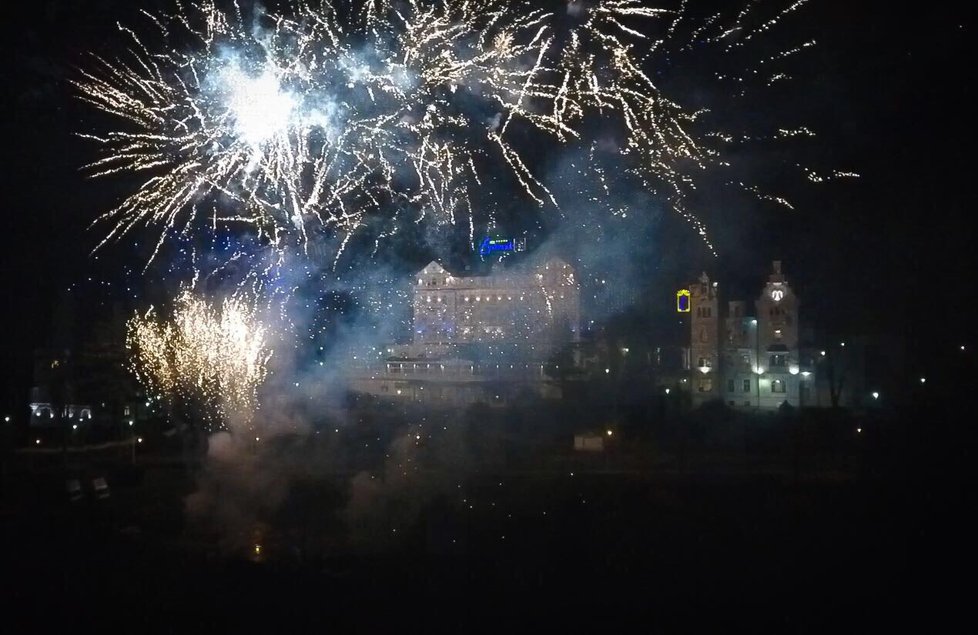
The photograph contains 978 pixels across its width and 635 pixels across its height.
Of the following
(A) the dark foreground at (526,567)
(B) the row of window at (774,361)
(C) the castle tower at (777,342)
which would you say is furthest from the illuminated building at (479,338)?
(C) the castle tower at (777,342)

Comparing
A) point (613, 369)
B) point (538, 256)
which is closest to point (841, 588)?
point (538, 256)

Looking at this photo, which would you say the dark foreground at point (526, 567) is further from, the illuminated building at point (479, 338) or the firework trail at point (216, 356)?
the illuminated building at point (479, 338)

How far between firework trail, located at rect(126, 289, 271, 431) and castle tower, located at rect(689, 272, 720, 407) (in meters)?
15.0

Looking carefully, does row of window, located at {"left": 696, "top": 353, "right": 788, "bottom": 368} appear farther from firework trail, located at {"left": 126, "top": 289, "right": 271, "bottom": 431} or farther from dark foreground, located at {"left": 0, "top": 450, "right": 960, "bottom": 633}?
dark foreground, located at {"left": 0, "top": 450, "right": 960, "bottom": 633}

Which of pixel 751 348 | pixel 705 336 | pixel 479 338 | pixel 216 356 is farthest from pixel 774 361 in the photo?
pixel 216 356

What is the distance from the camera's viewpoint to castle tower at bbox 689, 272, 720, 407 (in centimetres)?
2817

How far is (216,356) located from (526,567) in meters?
9.94

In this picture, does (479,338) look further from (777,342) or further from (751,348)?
(777,342)

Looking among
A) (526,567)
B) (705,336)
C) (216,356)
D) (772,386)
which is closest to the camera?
(526,567)

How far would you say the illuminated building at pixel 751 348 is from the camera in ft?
92.3

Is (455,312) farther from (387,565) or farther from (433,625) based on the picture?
(433,625)

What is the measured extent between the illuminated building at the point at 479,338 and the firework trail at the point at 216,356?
11.3ft

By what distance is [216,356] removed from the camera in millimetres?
16656

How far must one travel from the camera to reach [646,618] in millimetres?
7109
